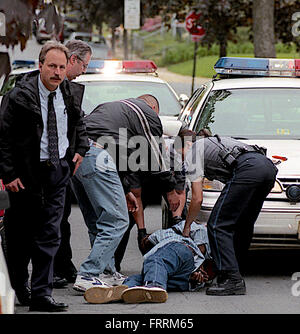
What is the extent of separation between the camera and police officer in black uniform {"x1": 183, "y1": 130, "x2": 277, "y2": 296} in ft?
23.5

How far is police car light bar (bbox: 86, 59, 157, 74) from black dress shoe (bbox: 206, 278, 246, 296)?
6274mm

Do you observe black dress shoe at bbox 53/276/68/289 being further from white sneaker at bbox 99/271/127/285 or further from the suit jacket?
the suit jacket

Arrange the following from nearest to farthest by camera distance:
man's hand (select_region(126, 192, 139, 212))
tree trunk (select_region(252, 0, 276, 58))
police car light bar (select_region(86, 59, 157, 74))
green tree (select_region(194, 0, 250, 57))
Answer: man's hand (select_region(126, 192, 139, 212)) < police car light bar (select_region(86, 59, 157, 74)) < tree trunk (select_region(252, 0, 276, 58)) < green tree (select_region(194, 0, 250, 57))

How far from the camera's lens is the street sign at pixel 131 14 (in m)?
21.6

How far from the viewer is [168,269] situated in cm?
709

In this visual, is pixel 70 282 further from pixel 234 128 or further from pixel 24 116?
pixel 234 128

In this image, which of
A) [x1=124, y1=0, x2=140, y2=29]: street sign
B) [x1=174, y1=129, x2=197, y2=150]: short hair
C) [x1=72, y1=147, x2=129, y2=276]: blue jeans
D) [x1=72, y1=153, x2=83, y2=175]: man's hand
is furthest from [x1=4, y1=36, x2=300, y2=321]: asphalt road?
[x1=124, y1=0, x2=140, y2=29]: street sign

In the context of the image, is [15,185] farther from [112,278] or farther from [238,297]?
[238,297]

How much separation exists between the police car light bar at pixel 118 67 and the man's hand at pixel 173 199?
17.6ft

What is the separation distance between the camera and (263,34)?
20125mm

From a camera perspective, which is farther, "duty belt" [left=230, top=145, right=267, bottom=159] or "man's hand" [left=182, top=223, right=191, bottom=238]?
"man's hand" [left=182, top=223, right=191, bottom=238]

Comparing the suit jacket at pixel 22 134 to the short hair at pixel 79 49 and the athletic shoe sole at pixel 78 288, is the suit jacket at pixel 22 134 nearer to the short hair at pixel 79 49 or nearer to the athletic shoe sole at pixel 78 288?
the short hair at pixel 79 49

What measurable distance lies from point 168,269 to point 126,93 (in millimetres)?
5519
